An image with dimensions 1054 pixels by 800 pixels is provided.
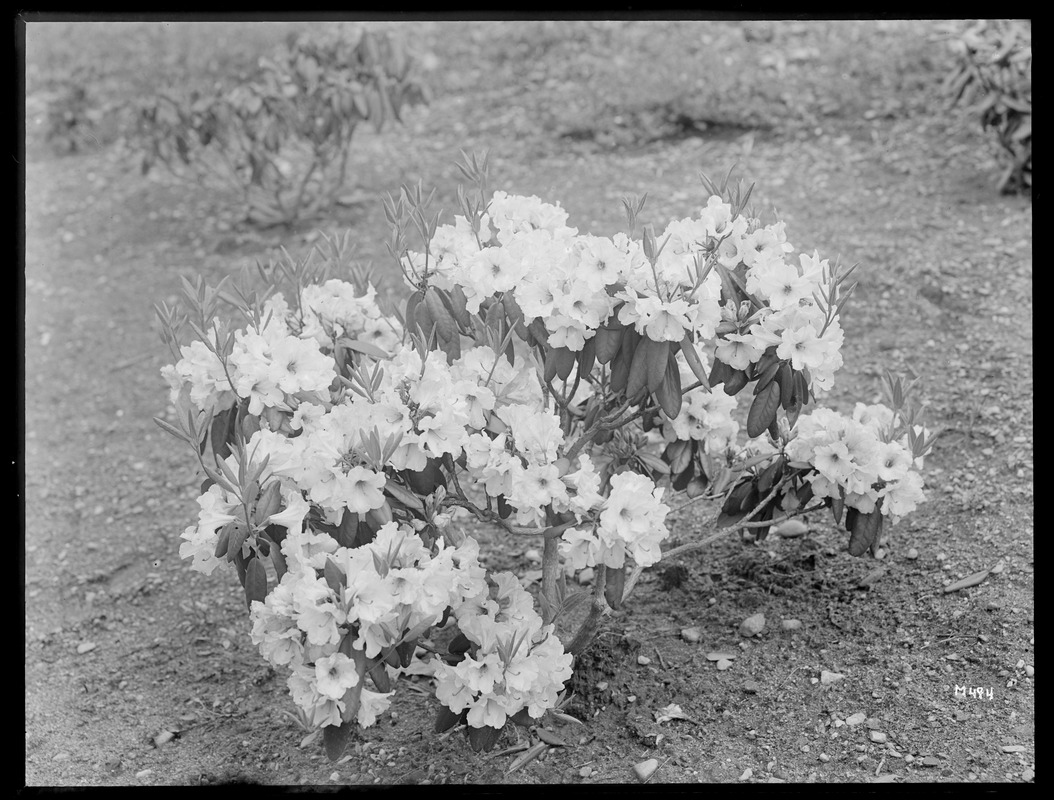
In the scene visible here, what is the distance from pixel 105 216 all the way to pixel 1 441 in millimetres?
2782

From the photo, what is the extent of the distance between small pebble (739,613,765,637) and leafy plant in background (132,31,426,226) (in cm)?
258

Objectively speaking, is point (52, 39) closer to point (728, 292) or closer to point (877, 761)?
point (728, 292)

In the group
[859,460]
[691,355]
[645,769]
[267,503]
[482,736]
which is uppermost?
[691,355]

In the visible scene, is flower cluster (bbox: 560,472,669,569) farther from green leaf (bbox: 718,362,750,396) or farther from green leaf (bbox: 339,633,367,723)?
green leaf (bbox: 339,633,367,723)

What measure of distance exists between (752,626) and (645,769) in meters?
0.46

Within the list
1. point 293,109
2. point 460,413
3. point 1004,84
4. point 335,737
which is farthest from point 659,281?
point 293,109

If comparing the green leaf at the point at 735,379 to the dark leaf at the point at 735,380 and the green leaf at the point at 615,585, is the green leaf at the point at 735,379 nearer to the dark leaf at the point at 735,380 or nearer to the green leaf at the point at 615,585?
the dark leaf at the point at 735,380

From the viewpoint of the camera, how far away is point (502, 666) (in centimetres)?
188

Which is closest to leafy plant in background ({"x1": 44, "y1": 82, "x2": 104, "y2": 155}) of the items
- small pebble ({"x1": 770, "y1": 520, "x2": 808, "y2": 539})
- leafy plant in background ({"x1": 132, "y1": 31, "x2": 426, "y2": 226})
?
leafy plant in background ({"x1": 132, "y1": 31, "x2": 426, "y2": 226})

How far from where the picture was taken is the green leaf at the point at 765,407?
74.5 inches

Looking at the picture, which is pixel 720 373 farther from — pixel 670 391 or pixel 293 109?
pixel 293 109

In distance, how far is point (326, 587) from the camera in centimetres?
168

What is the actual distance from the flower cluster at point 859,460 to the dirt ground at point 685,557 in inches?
13.5

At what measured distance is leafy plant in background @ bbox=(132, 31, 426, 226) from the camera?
4164mm
